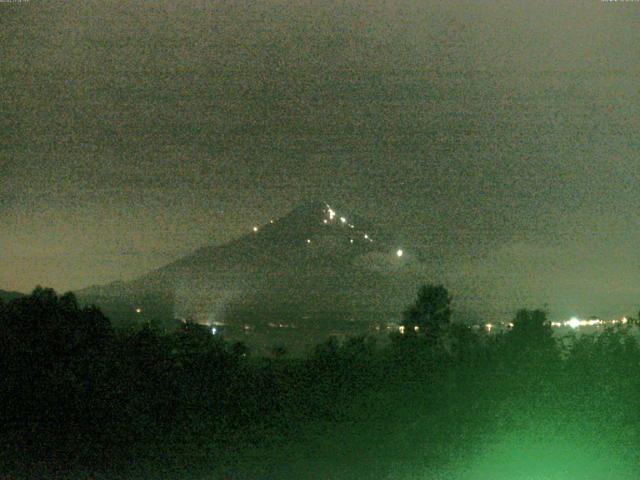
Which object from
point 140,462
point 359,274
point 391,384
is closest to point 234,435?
point 140,462

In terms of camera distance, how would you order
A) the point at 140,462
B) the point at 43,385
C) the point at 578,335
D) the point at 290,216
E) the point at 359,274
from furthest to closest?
the point at 290,216, the point at 359,274, the point at 578,335, the point at 43,385, the point at 140,462

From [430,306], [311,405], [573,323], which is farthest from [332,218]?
[311,405]

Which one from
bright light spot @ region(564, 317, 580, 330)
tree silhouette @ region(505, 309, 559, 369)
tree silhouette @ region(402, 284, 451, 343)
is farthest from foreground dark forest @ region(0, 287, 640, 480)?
tree silhouette @ region(402, 284, 451, 343)

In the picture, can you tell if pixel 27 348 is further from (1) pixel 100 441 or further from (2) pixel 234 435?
(2) pixel 234 435

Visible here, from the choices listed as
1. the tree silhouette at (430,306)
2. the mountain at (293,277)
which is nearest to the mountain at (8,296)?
the tree silhouette at (430,306)

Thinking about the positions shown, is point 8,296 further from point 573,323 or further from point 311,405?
point 573,323

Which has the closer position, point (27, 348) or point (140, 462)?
point (140, 462)

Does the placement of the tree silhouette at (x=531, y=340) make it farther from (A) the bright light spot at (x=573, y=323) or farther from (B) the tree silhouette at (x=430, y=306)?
(B) the tree silhouette at (x=430, y=306)
